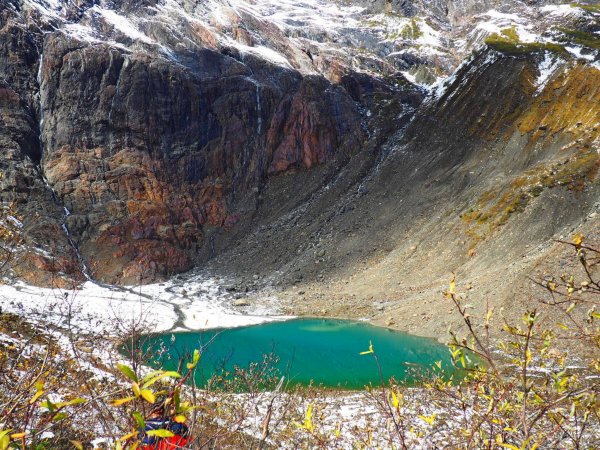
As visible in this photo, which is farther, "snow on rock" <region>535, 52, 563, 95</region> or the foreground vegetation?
"snow on rock" <region>535, 52, 563, 95</region>

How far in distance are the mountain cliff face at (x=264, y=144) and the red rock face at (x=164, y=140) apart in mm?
247

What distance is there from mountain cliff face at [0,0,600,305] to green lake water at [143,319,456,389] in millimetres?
8288

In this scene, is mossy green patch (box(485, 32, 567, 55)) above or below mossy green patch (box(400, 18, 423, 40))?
below

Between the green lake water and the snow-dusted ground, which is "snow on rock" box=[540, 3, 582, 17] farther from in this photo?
the snow-dusted ground

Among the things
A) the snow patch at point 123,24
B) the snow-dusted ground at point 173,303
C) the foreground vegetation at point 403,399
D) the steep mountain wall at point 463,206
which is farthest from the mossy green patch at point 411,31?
the foreground vegetation at point 403,399

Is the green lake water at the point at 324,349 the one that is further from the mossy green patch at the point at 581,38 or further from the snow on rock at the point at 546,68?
the mossy green patch at the point at 581,38

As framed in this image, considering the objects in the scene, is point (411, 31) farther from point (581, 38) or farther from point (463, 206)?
point (463, 206)

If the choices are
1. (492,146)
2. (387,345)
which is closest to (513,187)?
(492,146)

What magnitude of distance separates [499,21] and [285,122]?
51148mm

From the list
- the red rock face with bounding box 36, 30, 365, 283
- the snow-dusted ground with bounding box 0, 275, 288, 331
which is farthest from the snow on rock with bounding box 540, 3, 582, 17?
the snow-dusted ground with bounding box 0, 275, 288, 331

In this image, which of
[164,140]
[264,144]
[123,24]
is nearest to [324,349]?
[264,144]

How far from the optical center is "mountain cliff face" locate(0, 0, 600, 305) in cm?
4531

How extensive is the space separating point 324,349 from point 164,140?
50029 mm

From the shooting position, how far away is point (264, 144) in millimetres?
71188
